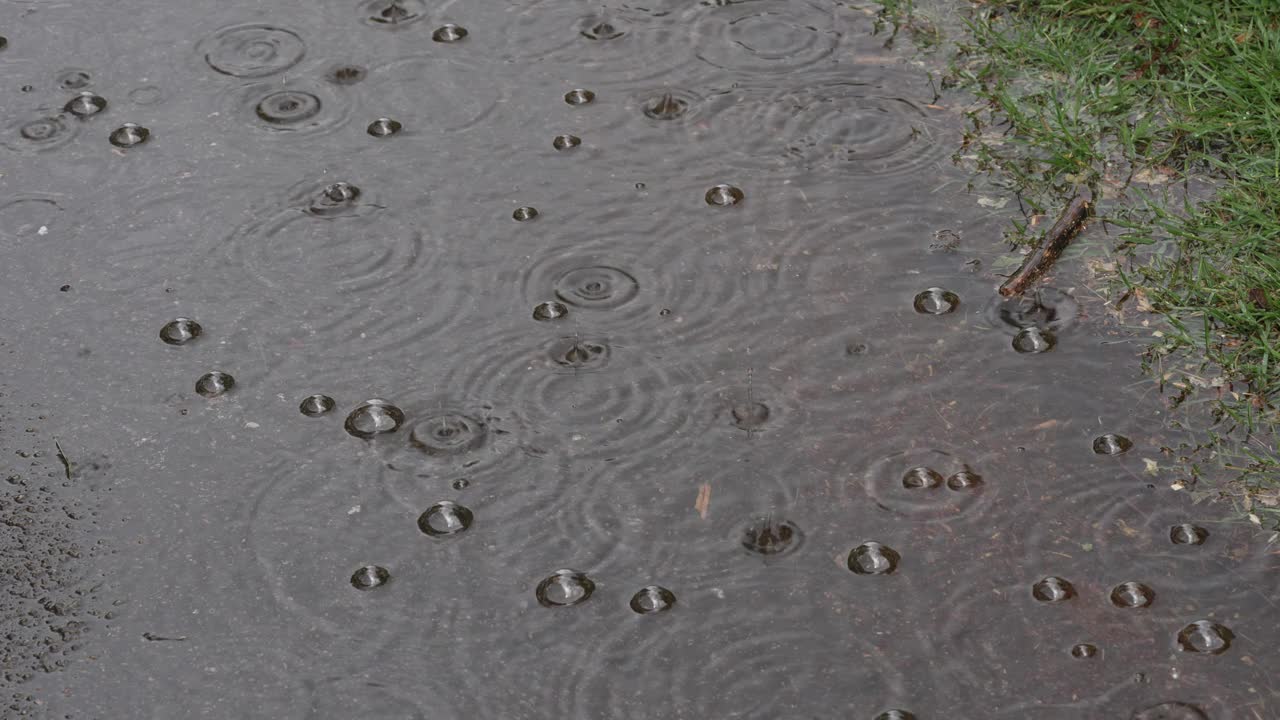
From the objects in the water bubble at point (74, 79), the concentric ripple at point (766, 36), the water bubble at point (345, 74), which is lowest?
the water bubble at point (74, 79)

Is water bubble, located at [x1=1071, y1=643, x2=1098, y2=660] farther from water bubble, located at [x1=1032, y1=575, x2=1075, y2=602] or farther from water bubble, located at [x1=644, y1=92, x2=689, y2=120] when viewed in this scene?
water bubble, located at [x1=644, y1=92, x2=689, y2=120]

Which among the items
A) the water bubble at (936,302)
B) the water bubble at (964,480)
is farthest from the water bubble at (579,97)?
the water bubble at (964,480)

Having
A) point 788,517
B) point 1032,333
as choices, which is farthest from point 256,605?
point 1032,333

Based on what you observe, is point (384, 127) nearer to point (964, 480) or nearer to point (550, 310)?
point (550, 310)

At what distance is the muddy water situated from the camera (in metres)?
2.63

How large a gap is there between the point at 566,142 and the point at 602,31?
66 cm

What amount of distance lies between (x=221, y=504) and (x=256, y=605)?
0.31 meters

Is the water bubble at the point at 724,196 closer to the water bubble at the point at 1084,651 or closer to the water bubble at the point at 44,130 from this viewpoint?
the water bubble at the point at 1084,651

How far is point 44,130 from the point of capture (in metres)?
4.09

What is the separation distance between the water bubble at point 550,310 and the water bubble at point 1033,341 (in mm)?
1157

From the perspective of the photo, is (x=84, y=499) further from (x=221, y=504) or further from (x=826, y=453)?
(x=826, y=453)

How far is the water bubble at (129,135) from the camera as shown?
4016 millimetres

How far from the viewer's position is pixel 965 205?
12.3 feet

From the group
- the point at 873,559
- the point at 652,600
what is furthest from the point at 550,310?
the point at 873,559
